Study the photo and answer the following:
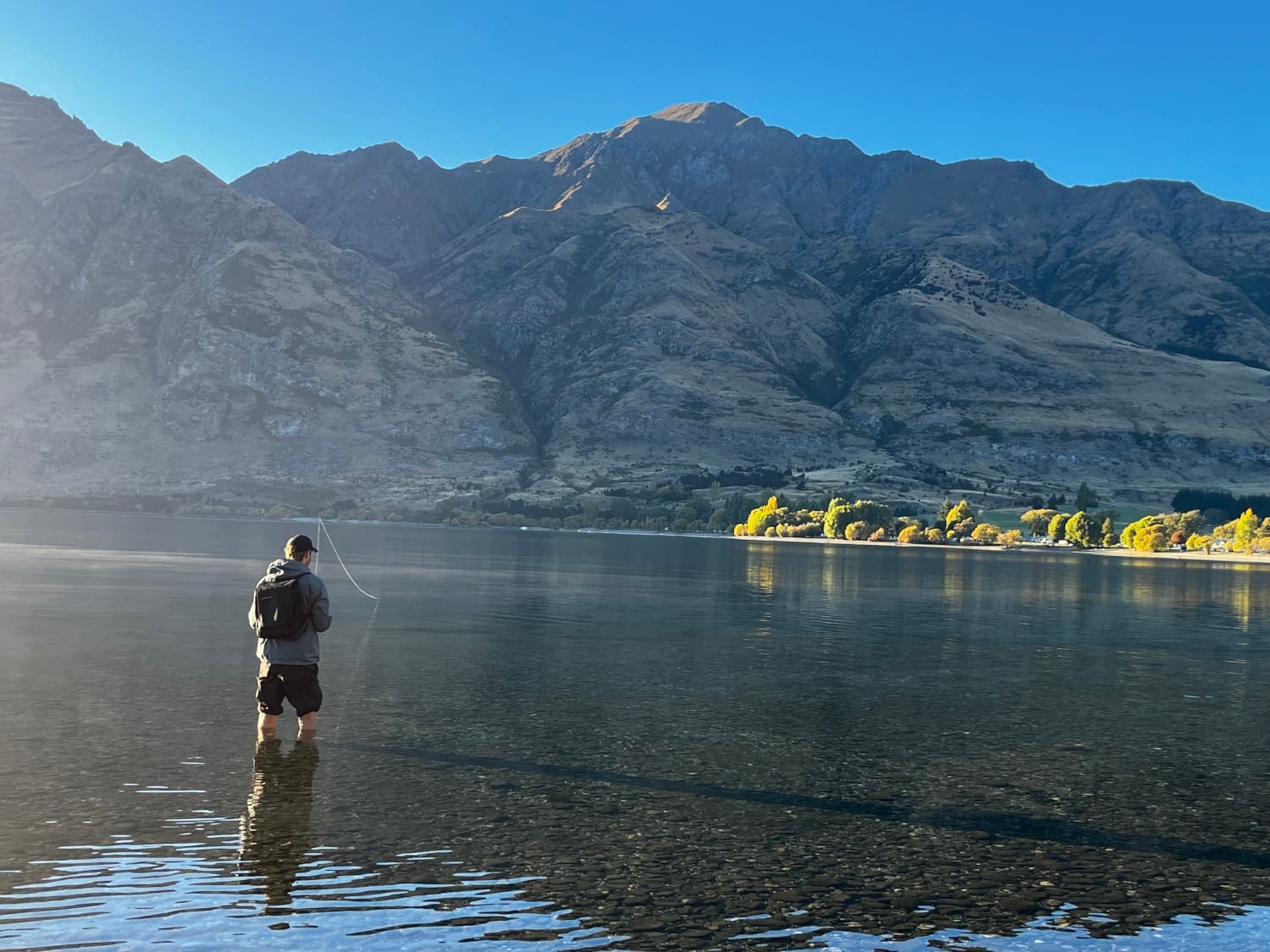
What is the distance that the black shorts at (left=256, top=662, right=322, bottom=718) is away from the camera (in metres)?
18.4

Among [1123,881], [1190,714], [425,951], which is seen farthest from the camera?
[1190,714]

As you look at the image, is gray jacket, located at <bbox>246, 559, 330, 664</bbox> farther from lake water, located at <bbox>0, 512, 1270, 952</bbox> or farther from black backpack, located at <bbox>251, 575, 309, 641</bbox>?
lake water, located at <bbox>0, 512, 1270, 952</bbox>

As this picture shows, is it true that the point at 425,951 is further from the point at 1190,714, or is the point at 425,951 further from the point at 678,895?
the point at 1190,714

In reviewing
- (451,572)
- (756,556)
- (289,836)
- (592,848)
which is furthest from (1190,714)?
(756,556)

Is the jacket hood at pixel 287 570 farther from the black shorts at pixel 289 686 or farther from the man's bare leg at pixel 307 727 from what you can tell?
the man's bare leg at pixel 307 727

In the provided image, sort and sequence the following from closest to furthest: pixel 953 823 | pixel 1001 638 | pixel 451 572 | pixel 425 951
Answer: pixel 425 951
pixel 953 823
pixel 1001 638
pixel 451 572

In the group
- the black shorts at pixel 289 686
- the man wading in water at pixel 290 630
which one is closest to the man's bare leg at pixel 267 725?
the man wading in water at pixel 290 630

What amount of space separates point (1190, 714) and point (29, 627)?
1385 inches

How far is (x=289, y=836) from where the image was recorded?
13656 millimetres

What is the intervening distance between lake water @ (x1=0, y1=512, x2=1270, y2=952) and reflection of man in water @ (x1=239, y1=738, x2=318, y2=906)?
2.4 inches

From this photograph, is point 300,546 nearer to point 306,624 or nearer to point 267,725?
point 306,624

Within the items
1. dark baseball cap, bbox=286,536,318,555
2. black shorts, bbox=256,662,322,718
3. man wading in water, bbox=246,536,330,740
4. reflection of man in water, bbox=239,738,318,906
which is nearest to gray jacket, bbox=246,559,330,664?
man wading in water, bbox=246,536,330,740

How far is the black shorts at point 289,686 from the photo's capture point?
18.4 m

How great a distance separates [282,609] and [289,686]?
1395 mm
